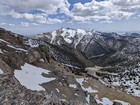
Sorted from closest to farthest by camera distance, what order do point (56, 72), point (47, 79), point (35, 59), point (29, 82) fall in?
1. point (29, 82)
2. point (47, 79)
3. point (56, 72)
4. point (35, 59)

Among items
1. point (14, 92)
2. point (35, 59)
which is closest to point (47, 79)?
point (35, 59)

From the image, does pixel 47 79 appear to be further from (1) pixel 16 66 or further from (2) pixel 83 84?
(2) pixel 83 84

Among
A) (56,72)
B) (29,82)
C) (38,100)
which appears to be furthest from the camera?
(56,72)

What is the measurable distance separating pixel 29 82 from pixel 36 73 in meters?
12.4

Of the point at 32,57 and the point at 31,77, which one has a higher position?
the point at 32,57

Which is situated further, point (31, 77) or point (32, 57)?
point (32, 57)

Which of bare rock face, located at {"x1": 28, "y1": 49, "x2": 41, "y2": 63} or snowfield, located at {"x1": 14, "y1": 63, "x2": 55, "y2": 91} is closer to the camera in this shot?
snowfield, located at {"x1": 14, "y1": 63, "x2": 55, "y2": 91}

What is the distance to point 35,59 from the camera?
377 ft

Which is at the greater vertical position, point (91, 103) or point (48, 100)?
point (48, 100)

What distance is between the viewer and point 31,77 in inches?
3583

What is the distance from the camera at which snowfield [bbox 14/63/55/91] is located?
272 ft

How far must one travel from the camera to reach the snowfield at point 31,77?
272 feet

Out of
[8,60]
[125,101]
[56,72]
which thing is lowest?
[125,101]

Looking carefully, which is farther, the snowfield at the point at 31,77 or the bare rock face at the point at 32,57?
the bare rock face at the point at 32,57
